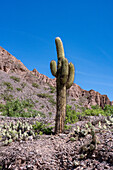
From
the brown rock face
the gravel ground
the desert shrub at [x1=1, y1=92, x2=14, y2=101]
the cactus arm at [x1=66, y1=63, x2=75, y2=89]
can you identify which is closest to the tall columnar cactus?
the cactus arm at [x1=66, y1=63, x2=75, y2=89]

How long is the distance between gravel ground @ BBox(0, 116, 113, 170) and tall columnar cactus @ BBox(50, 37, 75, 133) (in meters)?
1.43

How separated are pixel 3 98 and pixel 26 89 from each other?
534 cm

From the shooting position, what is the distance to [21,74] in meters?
32.8

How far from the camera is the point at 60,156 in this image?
4.95 meters

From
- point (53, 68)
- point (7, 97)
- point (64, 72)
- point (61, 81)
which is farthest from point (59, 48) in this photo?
point (7, 97)

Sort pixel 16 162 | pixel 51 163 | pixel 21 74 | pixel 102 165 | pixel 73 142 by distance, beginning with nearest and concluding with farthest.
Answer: pixel 102 165 → pixel 51 163 → pixel 16 162 → pixel 73 142 → pixel 21 74

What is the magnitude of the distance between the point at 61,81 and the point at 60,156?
136 inches

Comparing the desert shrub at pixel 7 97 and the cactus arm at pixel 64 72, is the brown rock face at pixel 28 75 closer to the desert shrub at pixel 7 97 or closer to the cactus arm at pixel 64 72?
the desert shrub at pixel 7 97

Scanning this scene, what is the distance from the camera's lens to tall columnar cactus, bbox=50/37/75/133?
751 centimetres

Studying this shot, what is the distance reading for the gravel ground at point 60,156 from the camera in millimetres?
4320

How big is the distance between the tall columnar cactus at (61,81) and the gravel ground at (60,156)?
143 centimetres

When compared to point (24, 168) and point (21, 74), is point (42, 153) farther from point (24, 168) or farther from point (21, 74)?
point (21, 74)

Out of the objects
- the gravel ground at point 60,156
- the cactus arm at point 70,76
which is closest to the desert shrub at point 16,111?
the cactus arm at point 70,76

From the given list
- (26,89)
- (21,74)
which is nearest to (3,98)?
(26,89)
